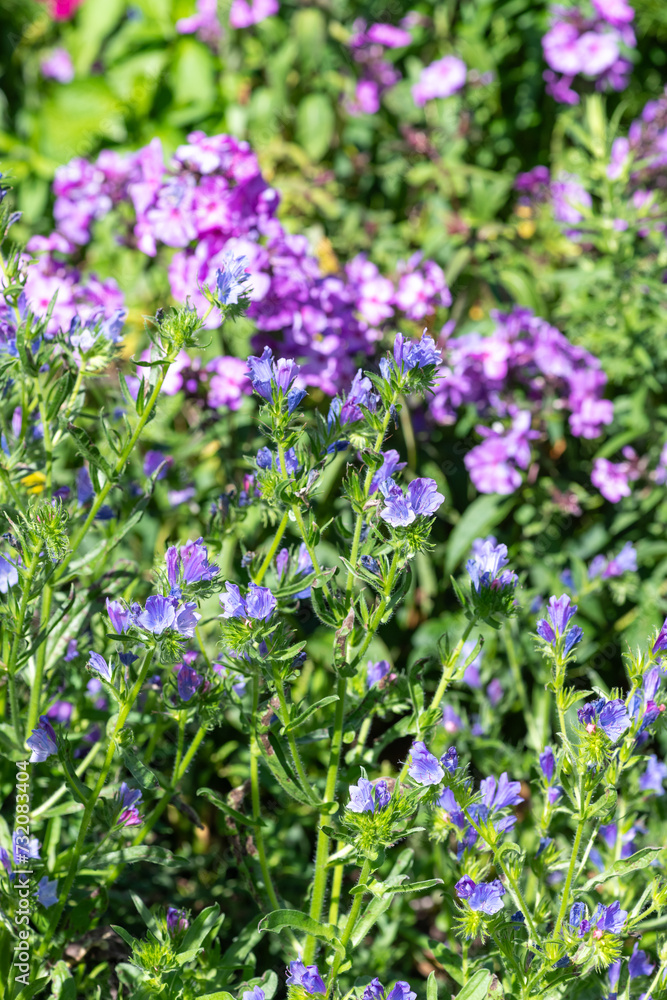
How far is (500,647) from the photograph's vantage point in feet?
7.21

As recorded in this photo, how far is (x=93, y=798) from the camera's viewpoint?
1211 millimetres

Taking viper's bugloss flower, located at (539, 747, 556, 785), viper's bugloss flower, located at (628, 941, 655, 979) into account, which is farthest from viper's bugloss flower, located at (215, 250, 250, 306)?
viper's bugloss flower, located at (628, 941, 655, 979)

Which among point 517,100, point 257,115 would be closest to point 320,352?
point 257,115

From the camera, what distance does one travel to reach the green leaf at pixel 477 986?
119 cm

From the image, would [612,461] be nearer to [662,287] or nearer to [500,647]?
[662,287]

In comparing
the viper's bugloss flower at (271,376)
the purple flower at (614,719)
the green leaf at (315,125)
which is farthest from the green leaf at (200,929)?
the green leaf at (315,125)

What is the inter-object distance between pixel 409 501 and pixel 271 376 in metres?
0.24

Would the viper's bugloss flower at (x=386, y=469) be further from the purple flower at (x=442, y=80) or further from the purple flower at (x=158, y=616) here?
the purple flower at (x=442, y=80)

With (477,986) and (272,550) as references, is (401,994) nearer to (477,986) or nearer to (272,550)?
(477,986)

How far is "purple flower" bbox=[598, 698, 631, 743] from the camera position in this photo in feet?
3.61

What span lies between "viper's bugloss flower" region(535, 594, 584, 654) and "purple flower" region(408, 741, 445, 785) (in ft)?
0.69

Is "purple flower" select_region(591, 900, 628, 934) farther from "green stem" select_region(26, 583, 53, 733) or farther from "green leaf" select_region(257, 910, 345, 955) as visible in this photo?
"green stem" select_region(26, 583, 53, 733)
